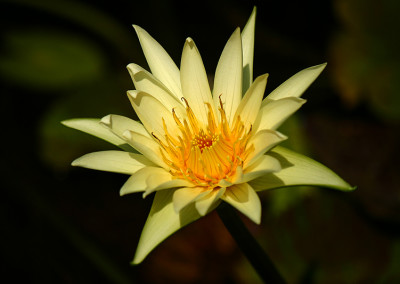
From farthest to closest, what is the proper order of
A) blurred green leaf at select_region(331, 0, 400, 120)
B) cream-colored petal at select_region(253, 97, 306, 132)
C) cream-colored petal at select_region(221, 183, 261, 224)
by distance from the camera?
1. blurred green leaf at select_region(331, 0, 400, 120)
2. cream-colored petal at select_region(253, 97, 306, 132)
3. cream-colored petal at select_region(221, 183, 261, 224)

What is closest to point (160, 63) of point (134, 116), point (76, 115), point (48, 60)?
point (134, 116)

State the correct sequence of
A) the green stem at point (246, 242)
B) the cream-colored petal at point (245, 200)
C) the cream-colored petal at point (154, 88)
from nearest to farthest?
1. the cream-colored petal at point (245, 200)
2. the green stem at point (246, 242)
3. the cream-colored petal at point (154, 88)

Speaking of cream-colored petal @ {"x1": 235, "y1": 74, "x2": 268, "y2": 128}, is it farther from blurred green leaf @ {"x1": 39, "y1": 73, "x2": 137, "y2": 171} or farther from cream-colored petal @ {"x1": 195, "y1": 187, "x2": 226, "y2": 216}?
blurred green leaf @ {"x1": 39, "y1": 73, "x2": 137, "y2": 171}

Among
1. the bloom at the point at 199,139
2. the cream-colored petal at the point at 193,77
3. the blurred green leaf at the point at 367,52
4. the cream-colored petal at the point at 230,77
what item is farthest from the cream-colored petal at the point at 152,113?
the blurred green leaf at the point at 367,52

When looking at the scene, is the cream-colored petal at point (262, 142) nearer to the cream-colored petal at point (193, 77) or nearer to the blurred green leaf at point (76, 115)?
the cream-colored petal at point (193, 77)

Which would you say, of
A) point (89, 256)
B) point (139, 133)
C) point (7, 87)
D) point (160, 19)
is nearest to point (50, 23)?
point (7, 87)

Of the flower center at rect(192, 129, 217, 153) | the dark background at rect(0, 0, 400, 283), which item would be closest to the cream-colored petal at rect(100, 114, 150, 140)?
the flower center at rect(192, 129, 217, 153)

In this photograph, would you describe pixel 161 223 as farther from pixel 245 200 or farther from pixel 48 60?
pixel 48 60
